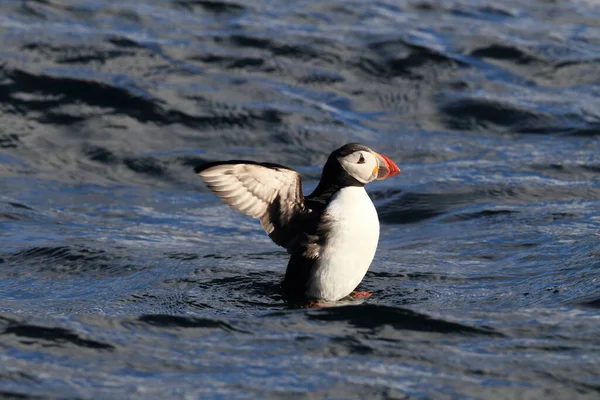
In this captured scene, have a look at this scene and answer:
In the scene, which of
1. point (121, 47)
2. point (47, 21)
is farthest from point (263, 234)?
point (47, 21)

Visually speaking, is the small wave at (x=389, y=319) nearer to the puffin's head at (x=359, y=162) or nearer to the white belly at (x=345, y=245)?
the white belly at (x=345, y=245)

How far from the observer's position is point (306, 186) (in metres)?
10.3

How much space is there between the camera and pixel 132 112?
38.5ft

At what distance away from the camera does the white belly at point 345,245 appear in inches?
254

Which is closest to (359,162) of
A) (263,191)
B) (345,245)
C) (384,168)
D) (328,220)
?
(384,168)

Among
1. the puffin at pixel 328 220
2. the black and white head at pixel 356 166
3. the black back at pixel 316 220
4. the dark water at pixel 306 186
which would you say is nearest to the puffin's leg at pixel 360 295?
the dark water at pixel 306 186

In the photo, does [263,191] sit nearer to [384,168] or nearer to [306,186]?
[384,168]

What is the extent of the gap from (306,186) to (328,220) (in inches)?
152

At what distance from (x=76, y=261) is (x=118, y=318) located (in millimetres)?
1945

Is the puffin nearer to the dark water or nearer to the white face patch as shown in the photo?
the white face patch

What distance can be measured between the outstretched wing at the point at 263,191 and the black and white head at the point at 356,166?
0.95ft

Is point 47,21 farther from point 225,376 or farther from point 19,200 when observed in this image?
point 225,376

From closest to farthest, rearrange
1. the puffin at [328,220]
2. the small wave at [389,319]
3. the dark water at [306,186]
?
the dark water at [306,186] → the small wave at [389,319] → the puffin at [328,220]

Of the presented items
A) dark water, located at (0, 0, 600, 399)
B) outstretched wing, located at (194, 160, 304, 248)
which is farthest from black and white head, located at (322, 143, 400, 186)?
dark water, located at (0, 0, 600, 399)
